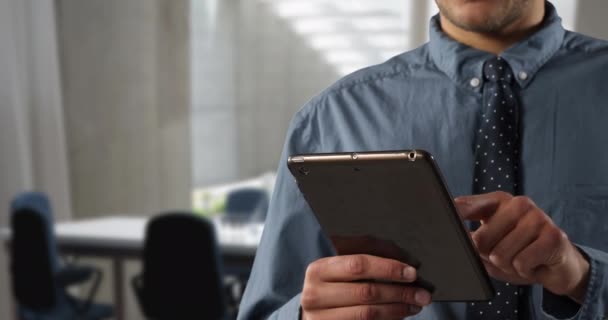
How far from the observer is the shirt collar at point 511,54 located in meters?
0.93

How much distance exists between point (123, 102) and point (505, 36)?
14.2ft

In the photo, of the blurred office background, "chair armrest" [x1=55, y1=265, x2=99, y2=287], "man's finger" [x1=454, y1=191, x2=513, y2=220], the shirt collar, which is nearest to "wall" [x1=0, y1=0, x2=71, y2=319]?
the blurred office background

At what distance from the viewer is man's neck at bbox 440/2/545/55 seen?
3.11 feet

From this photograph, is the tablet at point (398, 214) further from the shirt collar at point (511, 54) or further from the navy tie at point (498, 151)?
the shirt collar at point (511, 54)

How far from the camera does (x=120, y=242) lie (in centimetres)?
362

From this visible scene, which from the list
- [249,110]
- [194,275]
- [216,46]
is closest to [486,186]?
[194,275]

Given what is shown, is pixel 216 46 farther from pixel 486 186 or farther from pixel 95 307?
pixel 486 186

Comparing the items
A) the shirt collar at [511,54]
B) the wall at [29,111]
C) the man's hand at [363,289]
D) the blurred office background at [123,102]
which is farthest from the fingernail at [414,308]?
the wall at [29,111]

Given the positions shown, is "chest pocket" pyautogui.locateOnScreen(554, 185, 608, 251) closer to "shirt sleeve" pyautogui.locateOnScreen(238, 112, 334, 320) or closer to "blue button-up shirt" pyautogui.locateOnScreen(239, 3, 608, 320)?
"blue button-up shirt" pyautogui.locateOnScreen(239, 3, 608, 320)

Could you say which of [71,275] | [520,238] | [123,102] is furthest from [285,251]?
[123,102]

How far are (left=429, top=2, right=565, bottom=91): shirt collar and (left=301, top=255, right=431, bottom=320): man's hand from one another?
0.36 m

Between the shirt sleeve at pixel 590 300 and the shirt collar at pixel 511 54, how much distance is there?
0.29 meters

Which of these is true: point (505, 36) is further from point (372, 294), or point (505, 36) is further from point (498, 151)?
point (372, 294)

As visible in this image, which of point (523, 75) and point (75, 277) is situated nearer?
point (523, 75)
